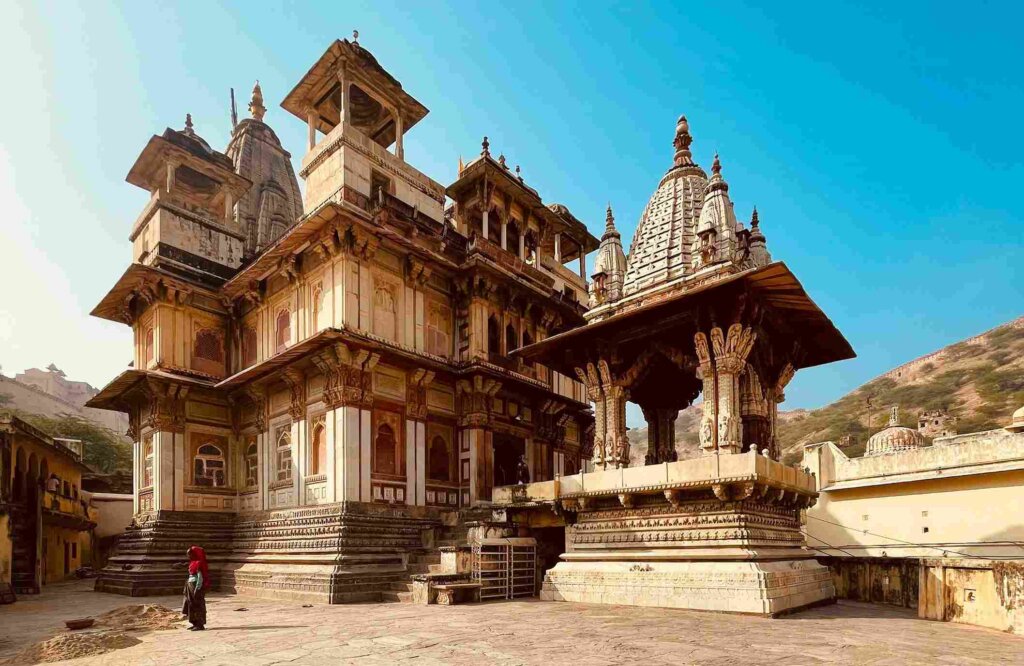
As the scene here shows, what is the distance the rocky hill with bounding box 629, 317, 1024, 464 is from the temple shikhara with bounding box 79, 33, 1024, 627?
40.9 meters

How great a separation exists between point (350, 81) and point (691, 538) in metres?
17.0

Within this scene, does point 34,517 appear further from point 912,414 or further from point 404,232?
point 912,414

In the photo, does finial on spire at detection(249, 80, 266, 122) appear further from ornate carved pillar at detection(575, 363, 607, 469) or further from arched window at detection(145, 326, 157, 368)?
ornate carved pillar at detection(575, 363, 607, 469)

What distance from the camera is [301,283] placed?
20297mm

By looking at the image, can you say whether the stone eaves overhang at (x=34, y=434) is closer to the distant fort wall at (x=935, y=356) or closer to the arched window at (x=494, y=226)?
the arched window at (x=494, y=226)

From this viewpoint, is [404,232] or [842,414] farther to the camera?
[842,414]

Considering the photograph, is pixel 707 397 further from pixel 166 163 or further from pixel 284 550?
pixel 166 163

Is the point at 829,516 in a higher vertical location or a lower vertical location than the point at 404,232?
lower

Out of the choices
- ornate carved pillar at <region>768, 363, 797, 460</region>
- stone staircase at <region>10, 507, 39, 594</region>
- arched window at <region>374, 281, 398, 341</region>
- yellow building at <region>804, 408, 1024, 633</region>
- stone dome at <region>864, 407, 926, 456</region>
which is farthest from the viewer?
stone dome at <region>864, 407, 926, 456</region>

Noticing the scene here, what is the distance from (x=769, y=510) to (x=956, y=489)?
10.6 m

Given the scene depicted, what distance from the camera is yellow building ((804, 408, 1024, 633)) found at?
469 inches

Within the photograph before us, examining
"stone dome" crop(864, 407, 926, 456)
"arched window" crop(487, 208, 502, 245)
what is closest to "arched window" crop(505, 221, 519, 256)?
"arched window" crop(487, 208, 502, 245)

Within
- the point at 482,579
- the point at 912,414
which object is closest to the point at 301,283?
the point at 482,579

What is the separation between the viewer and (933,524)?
2158cm
